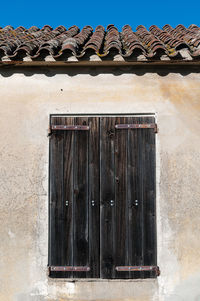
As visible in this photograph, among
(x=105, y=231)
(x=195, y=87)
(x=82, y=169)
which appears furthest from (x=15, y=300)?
(x=195, y=87)

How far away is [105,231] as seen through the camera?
384 centimetres

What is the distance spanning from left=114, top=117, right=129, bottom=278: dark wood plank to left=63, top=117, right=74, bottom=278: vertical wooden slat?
0.58 meters

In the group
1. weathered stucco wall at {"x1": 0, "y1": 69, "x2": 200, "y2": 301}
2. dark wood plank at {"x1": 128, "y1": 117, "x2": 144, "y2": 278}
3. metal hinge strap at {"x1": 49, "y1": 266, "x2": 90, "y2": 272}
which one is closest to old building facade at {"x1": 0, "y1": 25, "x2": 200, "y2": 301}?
weathered stucco wall at {"x1": 0, "y1": 69, "x2": 200, "y2": 301}

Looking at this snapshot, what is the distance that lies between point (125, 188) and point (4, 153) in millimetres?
1644

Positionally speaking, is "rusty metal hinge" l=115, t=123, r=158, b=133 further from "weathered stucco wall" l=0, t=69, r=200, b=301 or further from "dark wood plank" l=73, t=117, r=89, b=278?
"dark wood plank" l=73, t=117, r=89, b=278

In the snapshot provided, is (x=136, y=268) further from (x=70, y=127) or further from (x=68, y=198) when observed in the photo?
(x=70, y=127)

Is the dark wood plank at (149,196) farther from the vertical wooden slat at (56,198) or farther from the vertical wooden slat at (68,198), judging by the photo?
the vertical wooden slat at (56,198)

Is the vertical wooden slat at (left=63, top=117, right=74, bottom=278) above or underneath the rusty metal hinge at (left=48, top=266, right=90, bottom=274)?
above

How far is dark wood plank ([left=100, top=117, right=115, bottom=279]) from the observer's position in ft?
12.5

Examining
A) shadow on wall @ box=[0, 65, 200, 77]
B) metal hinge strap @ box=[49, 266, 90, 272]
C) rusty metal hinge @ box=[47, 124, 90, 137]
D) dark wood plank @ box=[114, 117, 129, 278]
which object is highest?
shadow on wall @ box=[0, 65, 200, 77]

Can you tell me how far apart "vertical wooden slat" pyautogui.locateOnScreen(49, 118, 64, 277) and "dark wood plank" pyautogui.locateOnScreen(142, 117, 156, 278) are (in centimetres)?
107

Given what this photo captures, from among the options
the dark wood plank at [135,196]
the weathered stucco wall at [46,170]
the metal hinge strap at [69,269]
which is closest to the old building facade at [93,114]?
the weathered stucco wall at [46,170]

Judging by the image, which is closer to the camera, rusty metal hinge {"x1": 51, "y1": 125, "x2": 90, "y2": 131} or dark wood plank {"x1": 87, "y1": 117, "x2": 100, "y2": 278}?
dark wood plank {"x1": 87, "y1": 117, "x2": 100, "y2": 278}

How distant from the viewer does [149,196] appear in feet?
12.6
